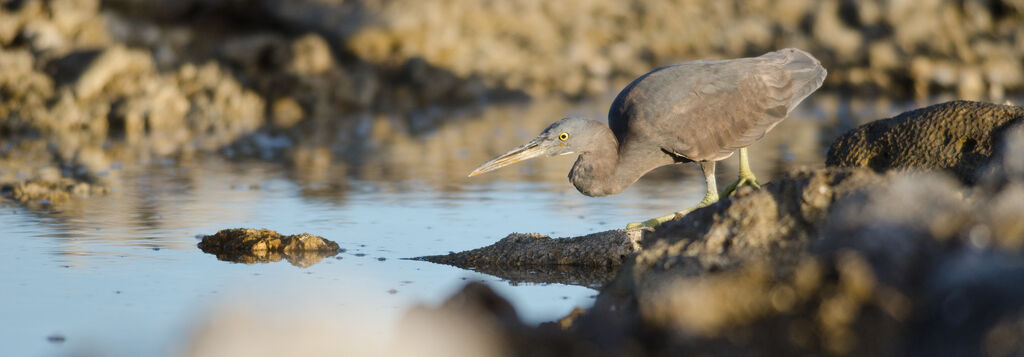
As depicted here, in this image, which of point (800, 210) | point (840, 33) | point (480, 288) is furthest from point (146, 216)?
point (840, 33)

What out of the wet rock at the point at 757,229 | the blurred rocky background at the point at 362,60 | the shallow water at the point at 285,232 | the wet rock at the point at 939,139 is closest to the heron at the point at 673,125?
the shallow water at the point at 285,232

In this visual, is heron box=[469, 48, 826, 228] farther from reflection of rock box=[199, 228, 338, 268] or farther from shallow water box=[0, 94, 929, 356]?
reflection of rock box=[199, 228, 338, 268]

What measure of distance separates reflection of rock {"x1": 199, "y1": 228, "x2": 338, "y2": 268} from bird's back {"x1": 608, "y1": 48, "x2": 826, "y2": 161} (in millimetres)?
1885

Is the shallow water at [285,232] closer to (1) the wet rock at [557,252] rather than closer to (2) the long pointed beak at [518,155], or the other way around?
(1) the wet rock at [557,252]

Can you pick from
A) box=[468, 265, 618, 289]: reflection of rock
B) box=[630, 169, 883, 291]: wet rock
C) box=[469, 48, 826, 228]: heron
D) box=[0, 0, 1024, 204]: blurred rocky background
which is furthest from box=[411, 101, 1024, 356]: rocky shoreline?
box=[0, 0, 1024, 204]: blurred rocky background

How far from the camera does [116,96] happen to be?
16578 mm

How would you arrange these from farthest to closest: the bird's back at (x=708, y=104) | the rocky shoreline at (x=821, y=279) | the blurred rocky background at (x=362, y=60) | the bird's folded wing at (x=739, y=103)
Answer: the blurred rocky background at (x=362, y=60)
the bird's folded wing at (x=739, y=103)
the bird's back at (x=708, y=104)
the rocky shoreline at (x=821, y=279)

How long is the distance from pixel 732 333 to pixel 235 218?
518 cm

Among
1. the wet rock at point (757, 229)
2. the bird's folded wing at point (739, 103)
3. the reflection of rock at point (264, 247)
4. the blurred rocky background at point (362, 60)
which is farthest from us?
the blurred rocky background at point (362, 60)

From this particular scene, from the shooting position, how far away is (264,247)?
6.40 m

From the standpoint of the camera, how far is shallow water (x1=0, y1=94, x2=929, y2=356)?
4801mm

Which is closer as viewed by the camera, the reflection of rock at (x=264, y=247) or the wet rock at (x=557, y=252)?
the wet rock at (x=557, y=252)

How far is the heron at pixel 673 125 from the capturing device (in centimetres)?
677

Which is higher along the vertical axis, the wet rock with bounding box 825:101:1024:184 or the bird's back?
the bird's back
